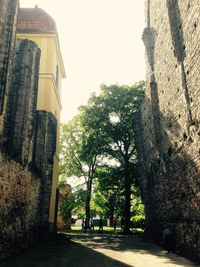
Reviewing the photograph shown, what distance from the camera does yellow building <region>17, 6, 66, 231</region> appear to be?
20.6 metres

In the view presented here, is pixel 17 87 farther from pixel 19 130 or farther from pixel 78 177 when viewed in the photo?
pixel 78 177

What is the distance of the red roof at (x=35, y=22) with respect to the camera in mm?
21938

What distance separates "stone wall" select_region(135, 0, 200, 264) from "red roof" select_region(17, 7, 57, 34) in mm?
8600

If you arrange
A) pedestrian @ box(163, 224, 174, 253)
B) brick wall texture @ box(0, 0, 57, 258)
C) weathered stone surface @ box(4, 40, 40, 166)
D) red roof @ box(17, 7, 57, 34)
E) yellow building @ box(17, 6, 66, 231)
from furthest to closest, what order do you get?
red roof @ box(17, 7, 57, 34) → yellow building @ box(17, 6, 66, 231) → pedestrian @ box(163, 224, 174, 253) → weathered stone surface @ box(4, 40, 40, 166) → brick wall texture @ box(0, 0, 57, 258)

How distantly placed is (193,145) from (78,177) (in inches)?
945

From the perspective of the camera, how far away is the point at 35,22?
22.4 m

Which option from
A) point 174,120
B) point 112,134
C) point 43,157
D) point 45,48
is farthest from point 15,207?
point 112,134

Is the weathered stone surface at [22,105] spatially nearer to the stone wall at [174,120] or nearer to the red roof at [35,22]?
the stone wall at [174,120]

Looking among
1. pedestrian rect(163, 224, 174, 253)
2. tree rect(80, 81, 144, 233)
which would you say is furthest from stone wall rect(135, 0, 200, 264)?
tree rect(80, 81, 144, 233)

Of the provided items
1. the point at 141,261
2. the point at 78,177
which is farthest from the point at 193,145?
the point at 78,177

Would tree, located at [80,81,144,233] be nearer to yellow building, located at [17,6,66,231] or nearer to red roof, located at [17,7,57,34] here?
yellow building, located at [17,6,66,231]

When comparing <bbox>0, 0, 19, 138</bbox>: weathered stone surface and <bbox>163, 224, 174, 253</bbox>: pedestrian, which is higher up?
<bbox>0, 0, 19, 138</bbox>: weathered stone surface

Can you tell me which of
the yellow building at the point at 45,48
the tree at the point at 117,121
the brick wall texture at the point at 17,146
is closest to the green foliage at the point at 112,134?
the tree at the point at 117,121

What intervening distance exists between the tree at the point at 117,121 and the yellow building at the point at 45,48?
4028mm
